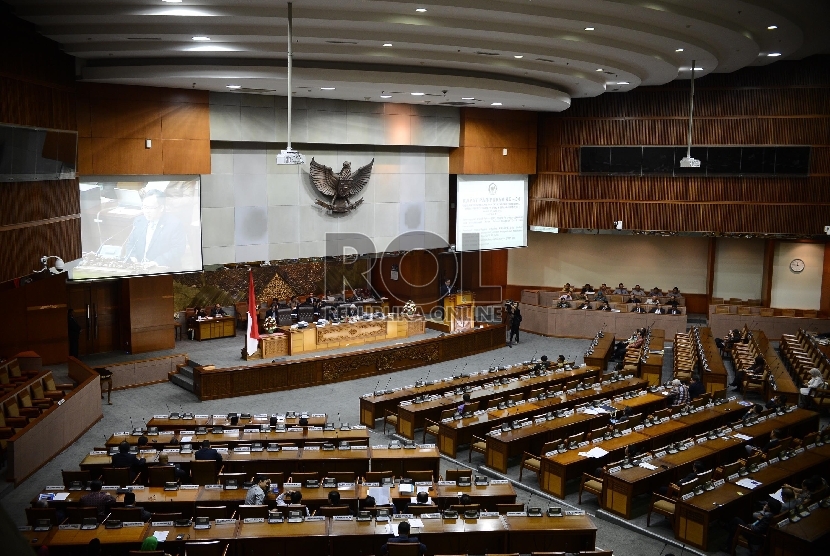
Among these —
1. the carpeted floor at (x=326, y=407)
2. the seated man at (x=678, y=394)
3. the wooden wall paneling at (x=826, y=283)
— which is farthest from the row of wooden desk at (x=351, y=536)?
the wooden wall paneling at (x=826, y=283)

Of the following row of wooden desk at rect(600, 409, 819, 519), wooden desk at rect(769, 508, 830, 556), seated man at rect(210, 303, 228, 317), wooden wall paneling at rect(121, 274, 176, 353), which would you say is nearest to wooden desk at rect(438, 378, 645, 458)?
row of wooden desk at rect(600, 409, 819, 519)

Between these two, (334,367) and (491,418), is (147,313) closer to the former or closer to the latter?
(334,367)

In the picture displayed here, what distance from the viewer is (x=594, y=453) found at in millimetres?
11242

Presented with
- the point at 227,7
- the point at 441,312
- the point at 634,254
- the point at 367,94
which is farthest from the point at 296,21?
the point at 634,254

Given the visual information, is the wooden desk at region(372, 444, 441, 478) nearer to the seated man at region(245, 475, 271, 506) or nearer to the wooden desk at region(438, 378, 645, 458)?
the wooden desk at region(438, 378, 645, 458)

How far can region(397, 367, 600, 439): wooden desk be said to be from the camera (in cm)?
1334

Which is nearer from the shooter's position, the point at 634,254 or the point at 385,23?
the point at 385,23

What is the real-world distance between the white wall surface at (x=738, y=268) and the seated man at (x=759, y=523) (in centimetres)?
1573

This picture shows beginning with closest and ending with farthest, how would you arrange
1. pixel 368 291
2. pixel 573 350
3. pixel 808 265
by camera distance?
pixel 573 350
pixel 808 265
pixel 368 291

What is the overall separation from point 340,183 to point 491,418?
885 centimetres

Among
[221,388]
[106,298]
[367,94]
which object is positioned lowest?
[221,388]

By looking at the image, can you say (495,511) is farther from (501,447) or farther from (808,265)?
(808,265)

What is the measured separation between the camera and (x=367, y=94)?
58.5ft

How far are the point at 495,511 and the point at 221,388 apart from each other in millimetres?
8667
